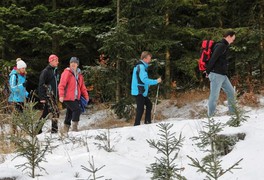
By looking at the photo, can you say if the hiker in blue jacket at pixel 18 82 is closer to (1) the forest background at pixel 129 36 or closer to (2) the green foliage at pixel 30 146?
(1) the forest background at pixel 129 36

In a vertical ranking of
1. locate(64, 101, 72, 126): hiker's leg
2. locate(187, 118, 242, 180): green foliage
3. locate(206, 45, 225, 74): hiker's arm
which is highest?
locate(206, 45, 225, 74): hiker's arm

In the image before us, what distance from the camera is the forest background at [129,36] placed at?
1066cm

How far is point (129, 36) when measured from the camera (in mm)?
10023

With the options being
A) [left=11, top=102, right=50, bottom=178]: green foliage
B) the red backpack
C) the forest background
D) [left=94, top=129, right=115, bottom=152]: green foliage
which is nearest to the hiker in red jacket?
[left=94, top=129, right=115, bottom=152]: green foliage

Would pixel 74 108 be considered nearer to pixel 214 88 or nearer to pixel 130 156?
pixel 130 156

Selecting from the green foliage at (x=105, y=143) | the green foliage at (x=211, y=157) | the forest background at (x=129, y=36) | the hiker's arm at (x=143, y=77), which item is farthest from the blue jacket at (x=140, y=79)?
the green foliage at (x=211, y=157)

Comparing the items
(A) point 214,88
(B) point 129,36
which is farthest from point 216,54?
(B) point 129,36

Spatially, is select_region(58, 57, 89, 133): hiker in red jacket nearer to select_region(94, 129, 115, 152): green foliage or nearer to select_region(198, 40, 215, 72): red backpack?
select_region(94, 129, 115, 152): green foliage

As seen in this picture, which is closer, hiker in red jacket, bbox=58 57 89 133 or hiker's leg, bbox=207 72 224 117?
hiker's leg, bbox=207 72 224 117

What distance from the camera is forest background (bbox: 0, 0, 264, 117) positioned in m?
10.7

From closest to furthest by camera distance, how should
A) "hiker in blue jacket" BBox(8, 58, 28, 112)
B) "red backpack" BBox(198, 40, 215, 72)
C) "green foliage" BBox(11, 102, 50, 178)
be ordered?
"green foliage" BBox(11, 102, 50, 178) < "red backpack" BBox(198, 40, 215, 72) < "hiker in blue jacket" BBox(8, 58, 28, 112)

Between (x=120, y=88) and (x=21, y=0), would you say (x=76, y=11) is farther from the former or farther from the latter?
(x=120, y=88)

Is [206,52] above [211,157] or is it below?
above

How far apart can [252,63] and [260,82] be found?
116cm
